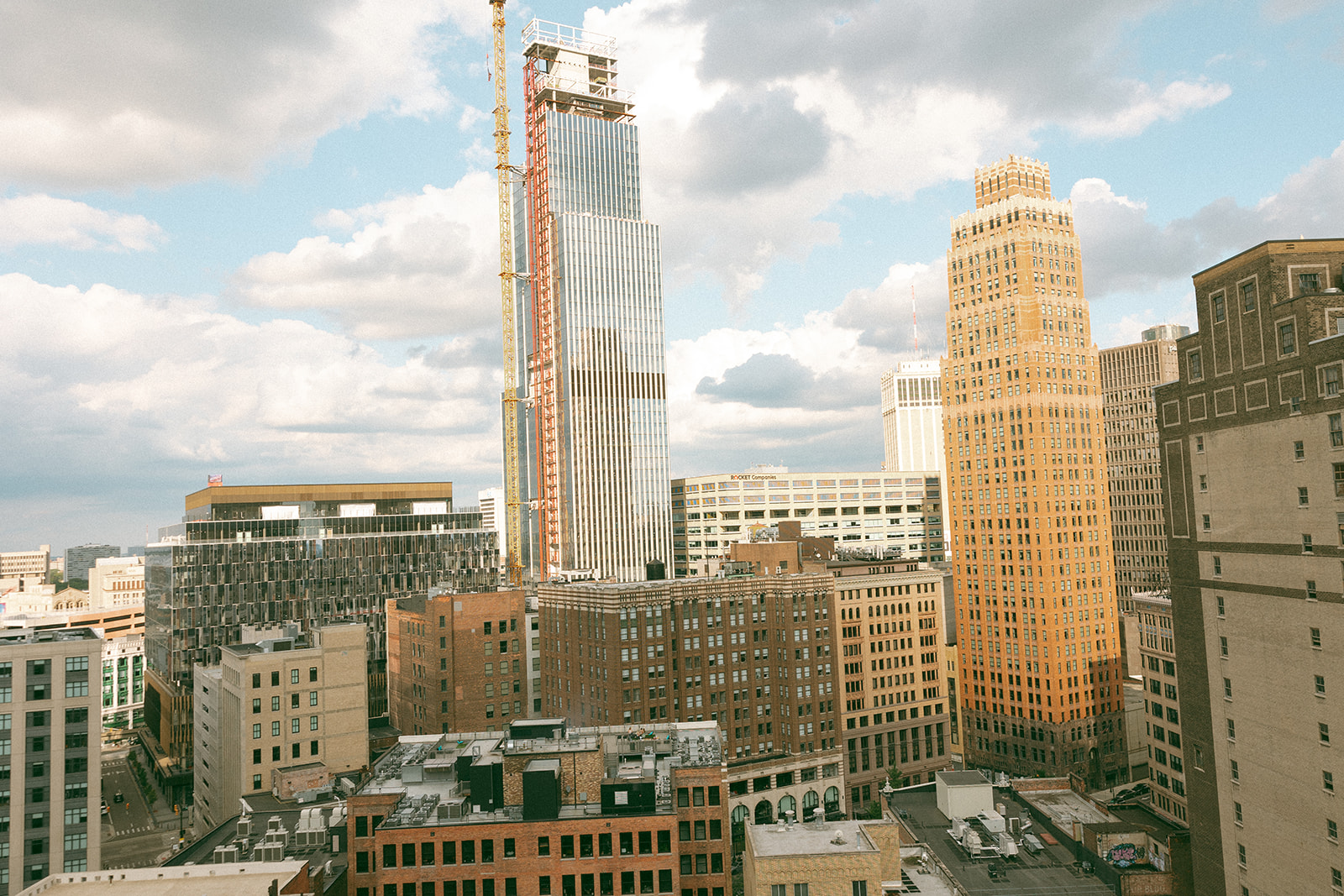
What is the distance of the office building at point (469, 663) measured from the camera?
161250 mm

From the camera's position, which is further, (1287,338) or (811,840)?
(811,840)

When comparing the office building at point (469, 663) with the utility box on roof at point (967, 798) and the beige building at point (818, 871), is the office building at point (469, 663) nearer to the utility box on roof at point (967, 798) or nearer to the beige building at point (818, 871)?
the utility box on roof at point (967, 798)

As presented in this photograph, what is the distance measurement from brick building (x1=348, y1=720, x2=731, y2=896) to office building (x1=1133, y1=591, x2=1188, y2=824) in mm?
90935

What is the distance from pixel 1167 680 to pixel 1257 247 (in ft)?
278

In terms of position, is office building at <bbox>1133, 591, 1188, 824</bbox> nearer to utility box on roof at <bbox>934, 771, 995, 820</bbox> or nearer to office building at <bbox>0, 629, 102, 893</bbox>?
utility box on roof at <bbox>934, 771, 995, 820</bbox>

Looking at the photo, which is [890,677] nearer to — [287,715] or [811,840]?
[811,840]

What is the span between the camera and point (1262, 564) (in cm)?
9012

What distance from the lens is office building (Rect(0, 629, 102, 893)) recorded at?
341 feet

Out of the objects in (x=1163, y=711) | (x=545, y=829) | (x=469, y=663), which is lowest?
(x=1163, y=711)

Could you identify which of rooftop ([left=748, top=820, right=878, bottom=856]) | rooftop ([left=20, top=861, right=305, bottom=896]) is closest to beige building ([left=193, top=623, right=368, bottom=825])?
rooftop ([left=20, top=861, right=305, bottom=896])

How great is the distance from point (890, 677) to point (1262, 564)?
107174 mm

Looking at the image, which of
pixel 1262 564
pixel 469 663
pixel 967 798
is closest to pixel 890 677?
pixel 967 798

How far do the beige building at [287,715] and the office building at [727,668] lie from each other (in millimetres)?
37438

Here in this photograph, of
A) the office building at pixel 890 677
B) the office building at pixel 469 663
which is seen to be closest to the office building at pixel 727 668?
the office building at pixel 469 663
